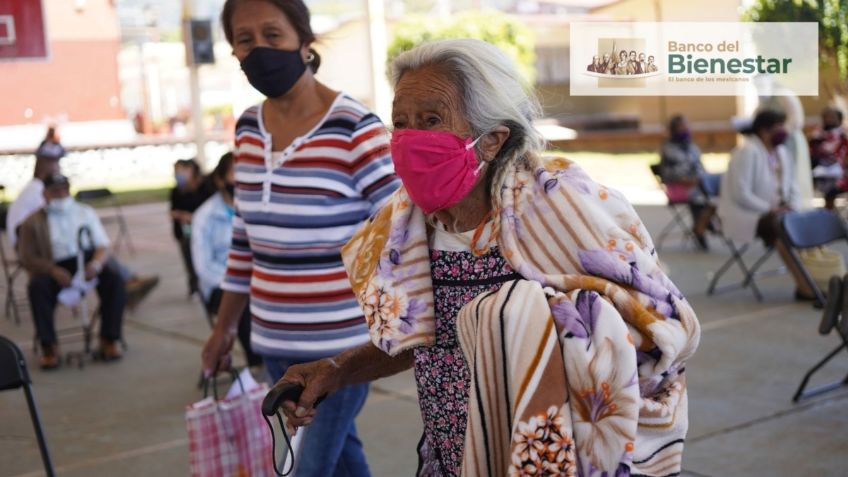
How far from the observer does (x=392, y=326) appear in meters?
2.17

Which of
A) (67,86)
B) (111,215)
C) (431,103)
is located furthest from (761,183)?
(67,86)

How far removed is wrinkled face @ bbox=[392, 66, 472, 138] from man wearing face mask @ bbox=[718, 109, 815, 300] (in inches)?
277

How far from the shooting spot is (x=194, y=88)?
12.7 metres

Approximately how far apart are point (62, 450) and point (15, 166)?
72.2ft

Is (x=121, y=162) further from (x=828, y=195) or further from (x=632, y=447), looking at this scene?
(x=632, y=447)

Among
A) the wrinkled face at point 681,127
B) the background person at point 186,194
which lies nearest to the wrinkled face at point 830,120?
the wrinkled face at point 681,127

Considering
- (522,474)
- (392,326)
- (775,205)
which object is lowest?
(775,205)

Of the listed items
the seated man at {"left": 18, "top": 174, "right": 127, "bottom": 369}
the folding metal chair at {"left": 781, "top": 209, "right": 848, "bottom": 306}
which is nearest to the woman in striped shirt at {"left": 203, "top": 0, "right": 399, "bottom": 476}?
the folding metal chair at {"left": 781, "top": 209, "right": 848, "bottom": 306}

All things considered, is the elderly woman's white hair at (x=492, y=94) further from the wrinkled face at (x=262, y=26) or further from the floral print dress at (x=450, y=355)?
the wrinkled face at (x=262, y=26)

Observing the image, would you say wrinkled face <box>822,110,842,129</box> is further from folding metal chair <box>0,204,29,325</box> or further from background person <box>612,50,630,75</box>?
background person <box>612,50,630,75</box>

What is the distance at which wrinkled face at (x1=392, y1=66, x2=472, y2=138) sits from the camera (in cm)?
207

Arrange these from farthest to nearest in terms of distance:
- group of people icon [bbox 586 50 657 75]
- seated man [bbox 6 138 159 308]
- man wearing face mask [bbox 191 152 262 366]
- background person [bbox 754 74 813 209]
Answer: background person [bbox 754 74 813 209] → seated man [bbox 6 138 159 308] → man wearing face mask [bbox 191 152 262 366] → group of people icon [bbox 586 50 657 75]

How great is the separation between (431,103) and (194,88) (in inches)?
437

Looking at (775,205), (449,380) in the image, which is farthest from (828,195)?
(449,380)
